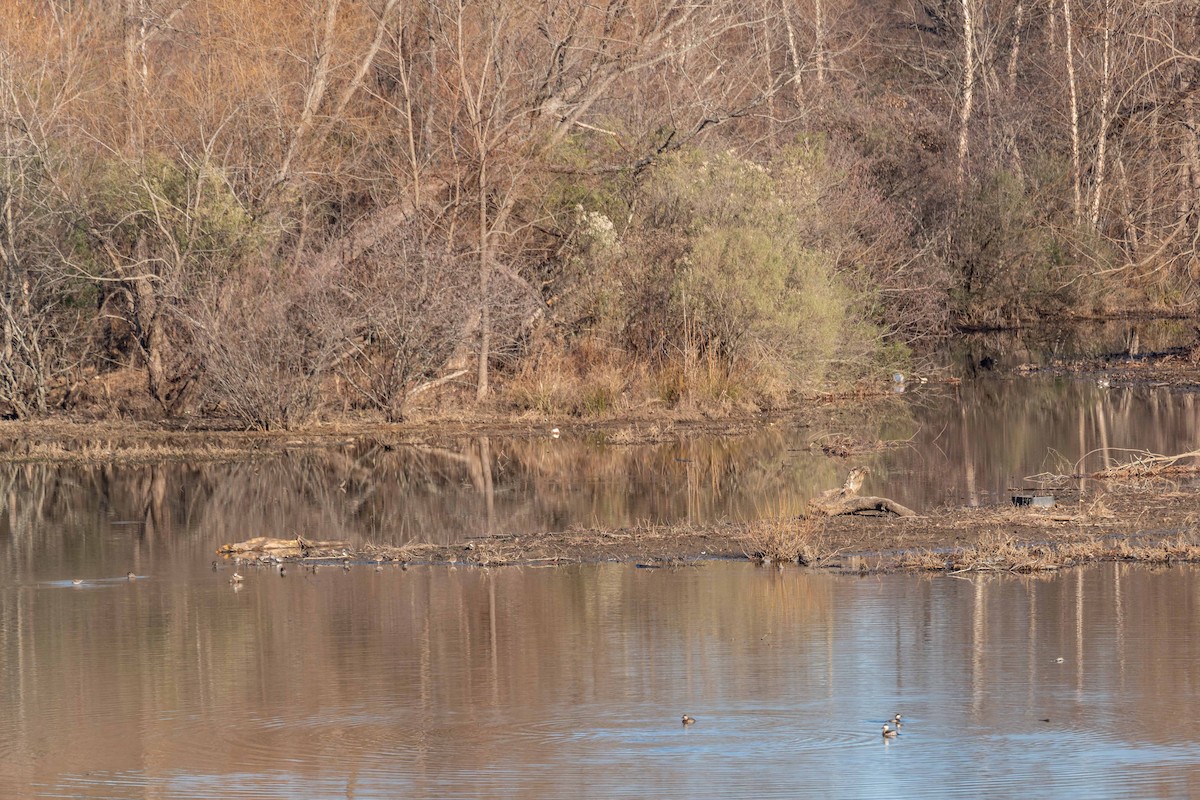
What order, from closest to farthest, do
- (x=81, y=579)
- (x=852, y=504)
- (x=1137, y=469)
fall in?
(x=81, y=579) < (x=852, y=504) < (x=1137, y=469)

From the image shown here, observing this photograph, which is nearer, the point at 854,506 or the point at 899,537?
the point at 899,537

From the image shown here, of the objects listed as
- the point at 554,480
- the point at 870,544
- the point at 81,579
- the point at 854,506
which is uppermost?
the point at 554,480

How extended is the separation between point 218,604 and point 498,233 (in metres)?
16.5

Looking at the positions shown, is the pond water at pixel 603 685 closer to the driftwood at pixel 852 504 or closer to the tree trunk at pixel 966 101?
the driftwood at pixel 852 504

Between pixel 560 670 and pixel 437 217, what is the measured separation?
65.4ft

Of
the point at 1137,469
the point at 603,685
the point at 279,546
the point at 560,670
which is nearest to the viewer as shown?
the point at 603,685

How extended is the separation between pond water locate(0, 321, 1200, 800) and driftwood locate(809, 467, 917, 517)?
1.10 metres

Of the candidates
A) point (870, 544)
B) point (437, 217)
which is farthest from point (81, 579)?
point (437, 217)

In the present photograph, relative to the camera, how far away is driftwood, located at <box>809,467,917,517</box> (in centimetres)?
1624

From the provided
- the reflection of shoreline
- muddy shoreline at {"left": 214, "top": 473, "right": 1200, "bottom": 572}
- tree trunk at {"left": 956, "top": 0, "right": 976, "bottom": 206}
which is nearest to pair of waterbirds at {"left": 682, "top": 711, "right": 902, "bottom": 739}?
muddy shoreline at {"left": 214, "top": 473, "right": 1200, "bottom": 572}

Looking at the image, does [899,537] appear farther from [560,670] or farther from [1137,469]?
[560,670]

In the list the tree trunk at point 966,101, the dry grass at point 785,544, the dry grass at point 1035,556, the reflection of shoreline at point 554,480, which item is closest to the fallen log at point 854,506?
the reflection of shoreline at point 554,480

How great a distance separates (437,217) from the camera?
30.2 metres

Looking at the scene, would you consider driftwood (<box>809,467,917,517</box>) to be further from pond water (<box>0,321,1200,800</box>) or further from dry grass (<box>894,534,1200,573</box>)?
dry grass (<box>894,534,1200,573</box>)
